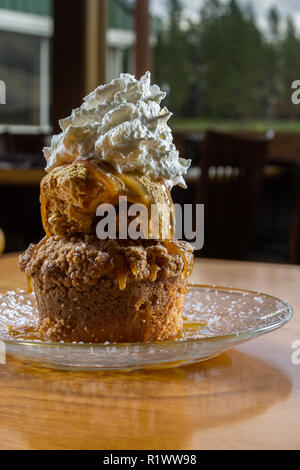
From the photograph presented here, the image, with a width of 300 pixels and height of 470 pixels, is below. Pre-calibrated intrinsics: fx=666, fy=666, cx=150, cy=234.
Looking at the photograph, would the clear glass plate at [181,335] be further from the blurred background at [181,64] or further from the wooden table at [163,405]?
the blurred background at [181,64]

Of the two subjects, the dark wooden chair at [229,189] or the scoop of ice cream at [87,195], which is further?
the dark wooden chair at [229,189]

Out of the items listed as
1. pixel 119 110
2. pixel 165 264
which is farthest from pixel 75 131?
pixel 165 264

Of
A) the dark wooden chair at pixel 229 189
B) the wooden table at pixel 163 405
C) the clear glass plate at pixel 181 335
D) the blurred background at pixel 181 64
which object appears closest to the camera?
the wooden table at pixel 163 405

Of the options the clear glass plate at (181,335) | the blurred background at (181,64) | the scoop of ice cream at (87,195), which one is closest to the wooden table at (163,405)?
the clear glass plate at (181,335)

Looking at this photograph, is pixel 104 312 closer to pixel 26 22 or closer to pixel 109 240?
pixel 109 240

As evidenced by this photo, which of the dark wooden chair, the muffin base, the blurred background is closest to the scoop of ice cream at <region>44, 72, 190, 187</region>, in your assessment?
the muffin base

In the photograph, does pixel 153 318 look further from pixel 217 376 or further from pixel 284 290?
pixel 284 290

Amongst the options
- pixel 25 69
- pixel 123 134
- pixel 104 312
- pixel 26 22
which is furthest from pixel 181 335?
pixel 25 69
